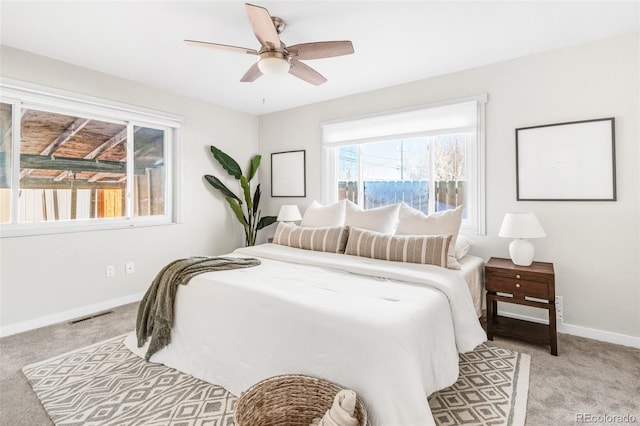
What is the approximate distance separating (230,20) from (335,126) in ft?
6.63

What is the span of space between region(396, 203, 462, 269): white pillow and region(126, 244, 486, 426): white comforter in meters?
0.42

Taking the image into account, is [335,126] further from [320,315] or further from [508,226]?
[320,315]

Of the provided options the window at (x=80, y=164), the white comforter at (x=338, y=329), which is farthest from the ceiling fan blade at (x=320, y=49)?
the window at (x=80, y=164)

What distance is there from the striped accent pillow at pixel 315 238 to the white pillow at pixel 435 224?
551mm

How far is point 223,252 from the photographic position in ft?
14.9

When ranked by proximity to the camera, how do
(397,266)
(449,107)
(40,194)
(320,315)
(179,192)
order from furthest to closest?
(179,192) → (449,107) → (40,194) → (397,266) → (320,315)

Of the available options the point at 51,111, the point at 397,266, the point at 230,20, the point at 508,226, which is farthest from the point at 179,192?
the point at 508,226

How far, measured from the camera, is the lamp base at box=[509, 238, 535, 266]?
2598 mm

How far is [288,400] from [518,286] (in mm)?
1985

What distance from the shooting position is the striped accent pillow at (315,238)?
3.15 meters

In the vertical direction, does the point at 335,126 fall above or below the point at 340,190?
above

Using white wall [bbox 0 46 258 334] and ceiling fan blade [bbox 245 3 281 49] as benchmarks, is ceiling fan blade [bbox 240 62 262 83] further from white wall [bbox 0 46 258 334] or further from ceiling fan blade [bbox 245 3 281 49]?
white wall [bbox 0 46 258 334]

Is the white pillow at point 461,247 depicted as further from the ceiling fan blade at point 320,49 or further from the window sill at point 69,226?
the window sill at point 69,226

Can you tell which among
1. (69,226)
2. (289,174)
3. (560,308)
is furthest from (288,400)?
(289,174)
